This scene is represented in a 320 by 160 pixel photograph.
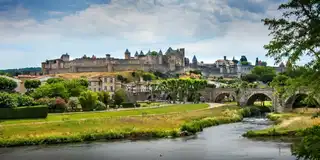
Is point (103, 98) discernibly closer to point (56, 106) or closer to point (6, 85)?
point (56, 106)

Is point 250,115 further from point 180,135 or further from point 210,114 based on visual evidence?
point 180,135

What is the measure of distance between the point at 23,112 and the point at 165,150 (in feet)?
87.4

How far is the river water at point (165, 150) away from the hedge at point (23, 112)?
15848 millimetres

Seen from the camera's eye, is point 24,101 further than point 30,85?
No

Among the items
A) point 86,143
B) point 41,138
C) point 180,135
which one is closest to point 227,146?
point 180,135

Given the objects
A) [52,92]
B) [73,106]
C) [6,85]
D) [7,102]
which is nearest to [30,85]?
[6,85]

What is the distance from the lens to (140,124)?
5644 cm

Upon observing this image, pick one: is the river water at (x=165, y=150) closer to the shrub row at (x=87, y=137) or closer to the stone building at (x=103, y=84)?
the shrub row at (x=87, y=137)

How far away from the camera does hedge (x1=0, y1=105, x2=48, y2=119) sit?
58281mm

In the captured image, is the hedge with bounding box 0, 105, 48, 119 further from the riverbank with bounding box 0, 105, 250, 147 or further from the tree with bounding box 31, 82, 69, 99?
the tree with bounding box 31, 82, 69, 99

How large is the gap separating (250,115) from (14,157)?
5504 cm

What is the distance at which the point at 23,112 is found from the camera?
5947 centimetres

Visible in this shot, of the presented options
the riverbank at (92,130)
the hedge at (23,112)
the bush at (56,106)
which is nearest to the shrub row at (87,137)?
the riverbank at (92,130)

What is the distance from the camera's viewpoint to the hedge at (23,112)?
58.3 meters
